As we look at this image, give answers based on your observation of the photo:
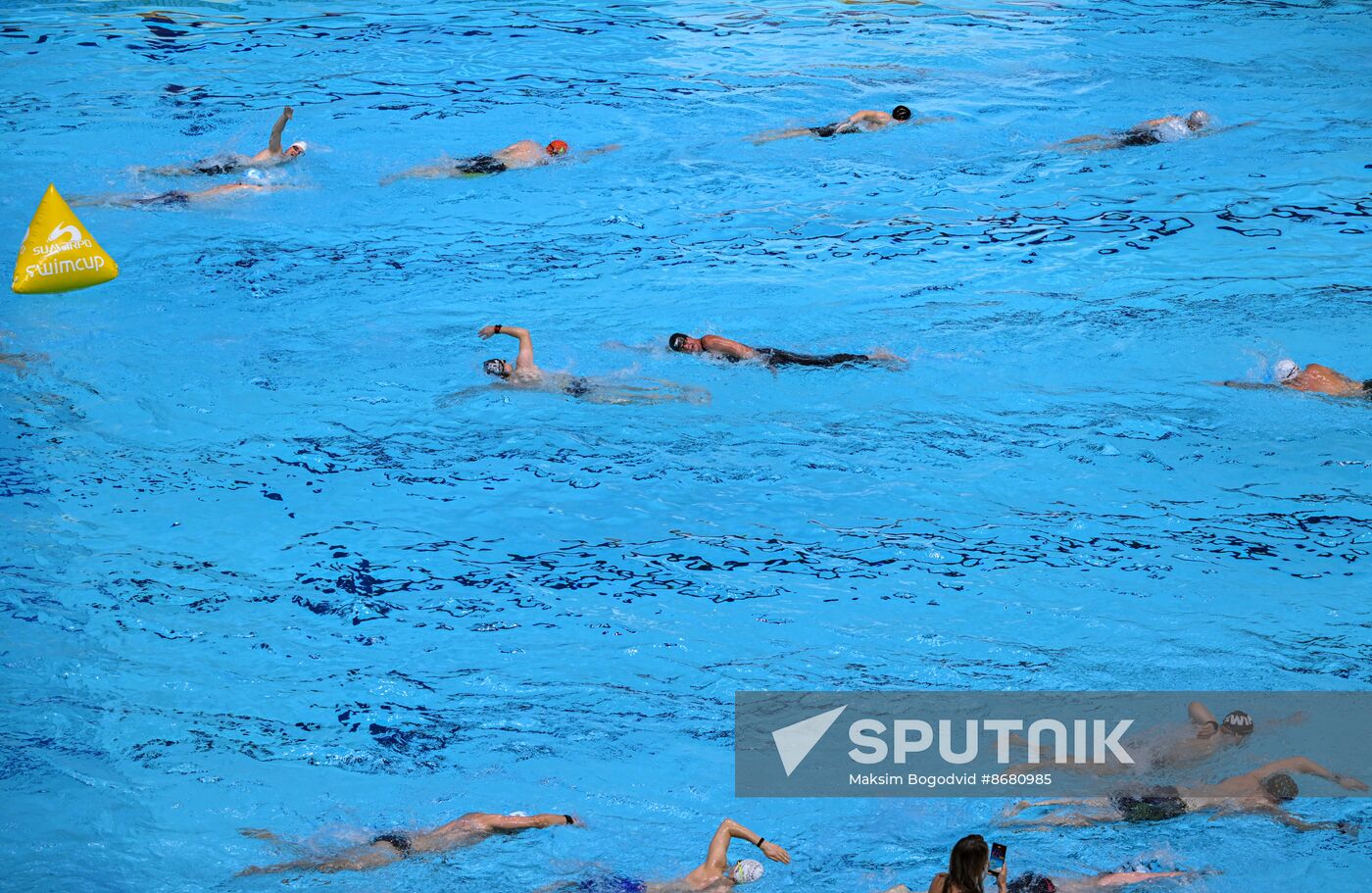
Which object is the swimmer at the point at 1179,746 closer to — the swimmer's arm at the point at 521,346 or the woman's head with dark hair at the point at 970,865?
the woman's head with dark hair at the point at 970,865

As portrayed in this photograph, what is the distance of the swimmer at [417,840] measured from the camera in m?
5.24

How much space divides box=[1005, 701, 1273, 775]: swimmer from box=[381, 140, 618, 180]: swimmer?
26.2 ft

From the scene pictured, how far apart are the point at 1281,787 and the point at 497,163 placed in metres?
8.80

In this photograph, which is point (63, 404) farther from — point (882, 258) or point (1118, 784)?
point (1118, 784)

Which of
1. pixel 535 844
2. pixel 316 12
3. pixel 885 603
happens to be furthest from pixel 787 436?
pixel 316 12

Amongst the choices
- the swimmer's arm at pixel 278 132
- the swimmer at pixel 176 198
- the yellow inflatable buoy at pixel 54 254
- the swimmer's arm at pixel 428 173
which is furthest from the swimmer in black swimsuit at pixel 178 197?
the yellow inflatable buoy at pixel 54 254

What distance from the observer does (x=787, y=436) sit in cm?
798

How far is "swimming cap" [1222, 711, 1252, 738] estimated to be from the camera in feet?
19.2

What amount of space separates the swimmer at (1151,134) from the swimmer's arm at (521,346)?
6.27 meters

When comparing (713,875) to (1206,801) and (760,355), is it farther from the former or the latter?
(760,355)

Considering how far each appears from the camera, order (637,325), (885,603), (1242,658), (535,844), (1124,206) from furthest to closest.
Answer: (1124,206)
(637,325)
(885,603)
(1242,658)
(535,844)

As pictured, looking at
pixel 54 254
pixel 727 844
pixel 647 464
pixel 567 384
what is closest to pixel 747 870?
pixel 727 844

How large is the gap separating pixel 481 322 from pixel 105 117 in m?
6.32

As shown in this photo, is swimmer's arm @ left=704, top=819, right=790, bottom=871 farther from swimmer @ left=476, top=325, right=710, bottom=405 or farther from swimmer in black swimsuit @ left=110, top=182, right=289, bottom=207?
swimmer in black swimsuit @ left=110, top=182, right=289, bottom=207
